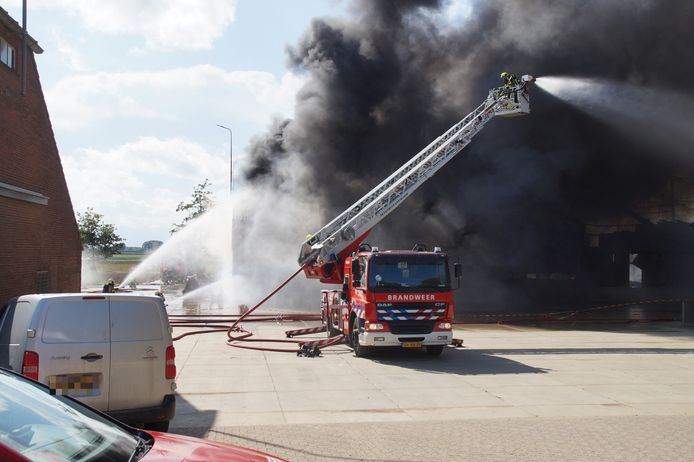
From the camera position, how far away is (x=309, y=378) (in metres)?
10.8

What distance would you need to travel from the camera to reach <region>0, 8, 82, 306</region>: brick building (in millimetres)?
13500

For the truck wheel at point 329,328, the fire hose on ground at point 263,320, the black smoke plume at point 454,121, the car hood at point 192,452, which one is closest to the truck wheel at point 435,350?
the fire hose on ground at point 263,320

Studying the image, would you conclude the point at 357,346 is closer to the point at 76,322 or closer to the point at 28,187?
the point at 76,322

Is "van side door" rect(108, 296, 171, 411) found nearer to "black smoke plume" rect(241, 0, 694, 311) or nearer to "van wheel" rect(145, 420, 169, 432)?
"van wheel" rect(145, 420, 169, 432)

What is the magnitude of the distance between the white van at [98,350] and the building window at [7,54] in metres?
9.43

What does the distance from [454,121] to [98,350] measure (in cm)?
2541

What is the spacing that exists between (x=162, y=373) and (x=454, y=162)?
979 inches

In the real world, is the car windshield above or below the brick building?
below

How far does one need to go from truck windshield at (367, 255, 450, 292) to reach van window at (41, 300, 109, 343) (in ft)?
23.2

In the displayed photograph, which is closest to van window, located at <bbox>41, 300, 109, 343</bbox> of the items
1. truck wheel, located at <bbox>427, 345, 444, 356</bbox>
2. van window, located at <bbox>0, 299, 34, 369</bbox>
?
van window, located at <bbox>0, 299, 34, 369</bbox>

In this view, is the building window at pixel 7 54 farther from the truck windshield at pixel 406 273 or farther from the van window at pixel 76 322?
the van window at pixel 76 322

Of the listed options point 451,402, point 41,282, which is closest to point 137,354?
point 451,402

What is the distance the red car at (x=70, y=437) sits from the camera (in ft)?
8.48

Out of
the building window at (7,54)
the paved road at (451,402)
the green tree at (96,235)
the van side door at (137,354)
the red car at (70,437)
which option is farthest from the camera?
the green tree at (96,235)
